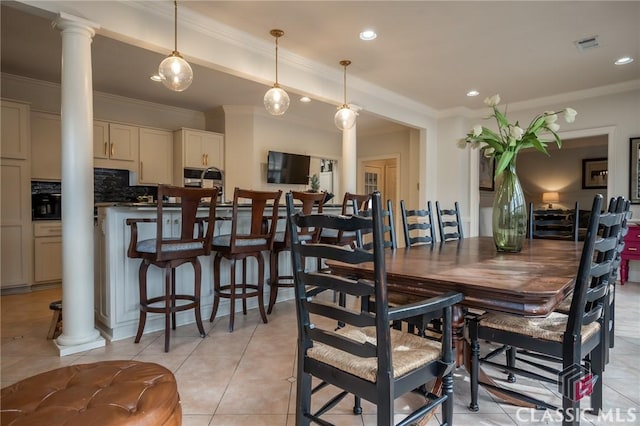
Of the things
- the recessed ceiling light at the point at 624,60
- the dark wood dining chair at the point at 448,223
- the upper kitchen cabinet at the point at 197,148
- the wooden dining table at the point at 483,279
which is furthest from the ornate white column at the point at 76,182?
the recessed ceiling light at the point at 624,60

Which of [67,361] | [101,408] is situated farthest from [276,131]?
[101,408]

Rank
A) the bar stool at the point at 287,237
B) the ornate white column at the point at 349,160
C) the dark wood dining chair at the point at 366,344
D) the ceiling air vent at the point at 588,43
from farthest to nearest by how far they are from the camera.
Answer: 1. the ornate white column at the point at 349,160
2. the ceiling air vent at the point at 588,43
3. the bar stool at the point at 287,237
4. the dark wood dining chair at the point at 366,344

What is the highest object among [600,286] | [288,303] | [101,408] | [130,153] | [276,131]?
[276,131]

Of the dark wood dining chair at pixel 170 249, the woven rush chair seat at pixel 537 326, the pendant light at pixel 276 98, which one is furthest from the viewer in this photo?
the pendant light at pixel 276 98

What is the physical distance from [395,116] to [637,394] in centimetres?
424

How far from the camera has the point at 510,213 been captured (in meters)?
2.21

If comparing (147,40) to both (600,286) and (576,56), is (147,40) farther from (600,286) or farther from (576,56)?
(576,56)

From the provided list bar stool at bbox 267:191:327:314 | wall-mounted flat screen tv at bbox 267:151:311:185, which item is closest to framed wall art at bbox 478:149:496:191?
wall-mounted flat screen tv at bbox 267:151:311:185

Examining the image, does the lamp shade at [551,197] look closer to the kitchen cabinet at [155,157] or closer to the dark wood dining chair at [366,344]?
the kitchen cabinet at [155,157]

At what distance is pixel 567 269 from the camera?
166 cm

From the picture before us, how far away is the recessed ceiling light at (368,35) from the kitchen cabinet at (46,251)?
418 centimetres

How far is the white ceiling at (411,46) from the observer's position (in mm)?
2920

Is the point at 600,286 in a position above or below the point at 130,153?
below

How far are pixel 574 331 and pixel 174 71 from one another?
278 cm
